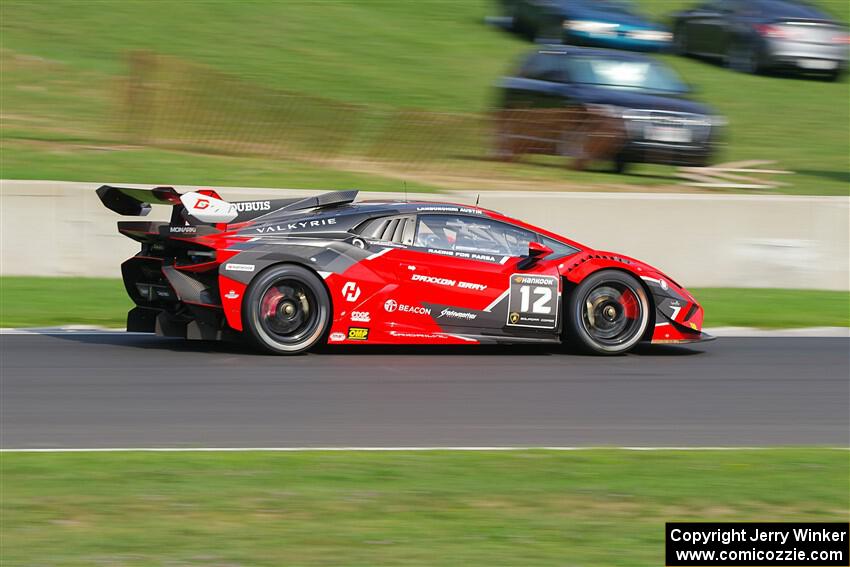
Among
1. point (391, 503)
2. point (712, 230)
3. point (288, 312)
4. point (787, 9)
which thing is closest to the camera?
point (391, 503)

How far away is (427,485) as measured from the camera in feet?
19.1

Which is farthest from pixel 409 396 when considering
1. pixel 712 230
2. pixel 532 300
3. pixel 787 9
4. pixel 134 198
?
pixel 787 9

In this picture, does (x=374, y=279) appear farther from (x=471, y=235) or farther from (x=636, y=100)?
(x=636, y=100)

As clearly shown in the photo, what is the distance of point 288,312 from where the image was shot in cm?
941

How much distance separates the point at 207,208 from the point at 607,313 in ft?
11.1

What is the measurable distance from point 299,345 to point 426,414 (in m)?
2.04

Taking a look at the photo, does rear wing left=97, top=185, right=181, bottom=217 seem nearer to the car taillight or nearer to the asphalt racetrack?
the asphalt racetrack

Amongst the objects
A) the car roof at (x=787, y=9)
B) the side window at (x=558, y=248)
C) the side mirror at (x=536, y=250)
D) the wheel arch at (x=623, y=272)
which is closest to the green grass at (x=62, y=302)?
the side mirror at (x=536, y=250)

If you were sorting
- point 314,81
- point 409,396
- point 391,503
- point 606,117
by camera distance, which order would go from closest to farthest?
point 391,503 < point 409,396 < point 606,117 < point 314,81

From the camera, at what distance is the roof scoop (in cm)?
938

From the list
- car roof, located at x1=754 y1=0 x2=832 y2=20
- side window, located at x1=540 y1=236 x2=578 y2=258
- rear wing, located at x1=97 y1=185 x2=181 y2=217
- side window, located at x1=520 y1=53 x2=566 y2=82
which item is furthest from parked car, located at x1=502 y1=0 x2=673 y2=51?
rear wing, located at x1=97 y1=185 x2=181 y2=217

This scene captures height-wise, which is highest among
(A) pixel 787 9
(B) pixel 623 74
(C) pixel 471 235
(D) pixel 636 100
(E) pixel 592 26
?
(A) pixel 787 9

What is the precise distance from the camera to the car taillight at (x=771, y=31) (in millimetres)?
22156

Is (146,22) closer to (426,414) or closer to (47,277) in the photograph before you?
(47,277)
